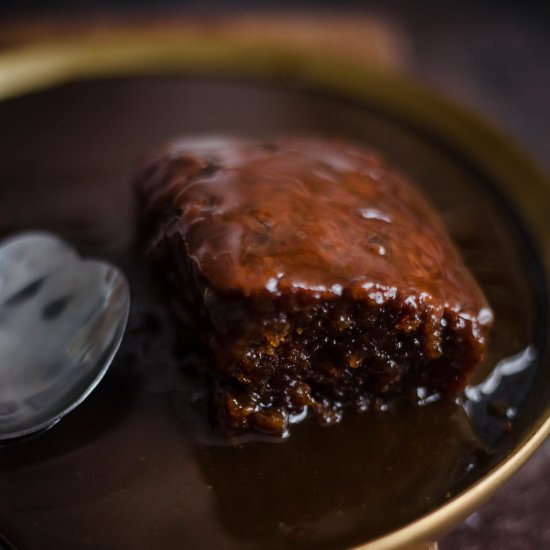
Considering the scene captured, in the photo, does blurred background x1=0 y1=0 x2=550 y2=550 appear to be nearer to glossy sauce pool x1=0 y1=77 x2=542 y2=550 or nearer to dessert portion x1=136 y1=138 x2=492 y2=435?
glossy sauce pool x1=0 y1=77 x2=542 y2=550

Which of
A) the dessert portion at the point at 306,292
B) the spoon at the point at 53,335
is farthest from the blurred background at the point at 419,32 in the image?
the spoon at the point at 53,335

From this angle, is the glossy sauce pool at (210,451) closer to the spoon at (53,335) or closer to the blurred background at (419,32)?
the spoon at (53,335)

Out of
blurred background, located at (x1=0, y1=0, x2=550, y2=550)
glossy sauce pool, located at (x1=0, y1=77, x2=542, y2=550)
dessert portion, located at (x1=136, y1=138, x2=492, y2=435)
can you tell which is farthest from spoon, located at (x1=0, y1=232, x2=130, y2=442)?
blurred background, located at (x1=0, y1=0, x2=550, y2=550)

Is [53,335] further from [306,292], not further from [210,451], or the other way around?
[306,292]

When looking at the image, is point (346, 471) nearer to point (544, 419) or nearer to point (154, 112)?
point (544, 419)

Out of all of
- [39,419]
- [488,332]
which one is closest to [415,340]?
[488,332]

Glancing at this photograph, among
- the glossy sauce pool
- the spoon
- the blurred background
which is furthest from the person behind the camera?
the blurred background
